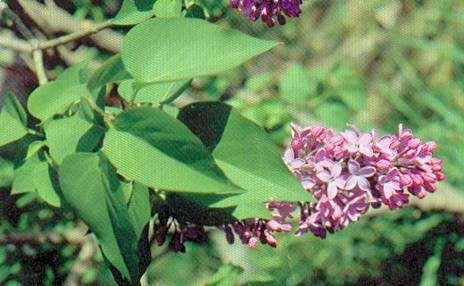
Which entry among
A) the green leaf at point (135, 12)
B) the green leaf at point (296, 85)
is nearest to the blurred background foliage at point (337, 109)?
the green leaf at point (296, 85)

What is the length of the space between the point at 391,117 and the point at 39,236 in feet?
3.13

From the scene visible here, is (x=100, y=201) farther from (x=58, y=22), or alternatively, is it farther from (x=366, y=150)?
(x=58, y=22)

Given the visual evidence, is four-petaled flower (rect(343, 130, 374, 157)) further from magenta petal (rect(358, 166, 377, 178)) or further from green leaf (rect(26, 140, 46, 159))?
green leaf (rect(26, 140, 46, 159))

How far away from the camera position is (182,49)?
0.67 metres

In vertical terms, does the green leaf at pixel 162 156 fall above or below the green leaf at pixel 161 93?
above

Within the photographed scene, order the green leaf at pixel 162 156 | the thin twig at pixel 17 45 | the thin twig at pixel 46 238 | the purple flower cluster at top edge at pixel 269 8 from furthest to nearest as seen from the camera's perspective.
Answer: the thin twig at pixel 46 238 → the thin twig at pixel 17 45 → the purple flower cluster at top edge at pixel 269 8 → the green leaf at pixel 162 156

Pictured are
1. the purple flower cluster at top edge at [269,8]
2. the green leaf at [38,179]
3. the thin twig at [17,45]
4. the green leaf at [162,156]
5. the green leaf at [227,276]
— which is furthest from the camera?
the thin twig at [17,45]

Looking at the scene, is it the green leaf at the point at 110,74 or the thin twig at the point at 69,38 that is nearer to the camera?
the green leaf at the point at 110,74

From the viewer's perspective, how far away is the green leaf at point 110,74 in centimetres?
70

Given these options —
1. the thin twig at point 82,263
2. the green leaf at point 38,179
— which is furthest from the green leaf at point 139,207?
the thin twig at point 82,263

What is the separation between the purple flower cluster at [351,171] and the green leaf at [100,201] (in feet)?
0.73

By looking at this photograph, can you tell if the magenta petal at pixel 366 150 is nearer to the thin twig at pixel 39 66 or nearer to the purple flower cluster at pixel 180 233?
the purple flower cluster at pixel 180 233

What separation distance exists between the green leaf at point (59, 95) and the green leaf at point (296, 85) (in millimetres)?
830

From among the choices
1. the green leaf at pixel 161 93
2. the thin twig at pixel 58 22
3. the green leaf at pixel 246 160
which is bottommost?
the thin twig at pixel 58 22
